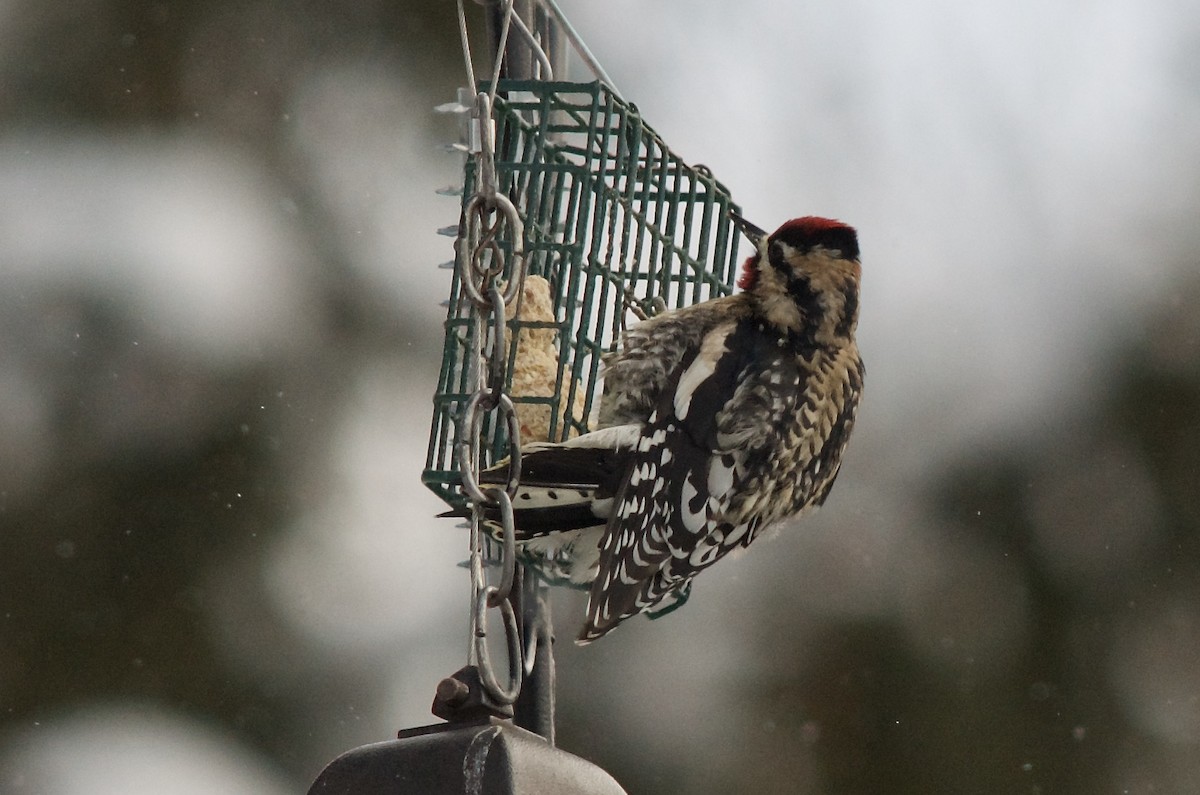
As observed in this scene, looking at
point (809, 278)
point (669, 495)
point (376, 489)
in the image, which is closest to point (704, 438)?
point (669, 495)

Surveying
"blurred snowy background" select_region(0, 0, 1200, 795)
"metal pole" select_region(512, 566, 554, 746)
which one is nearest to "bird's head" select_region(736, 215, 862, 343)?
"metal pole" select_region(512, 566, 554, 746)

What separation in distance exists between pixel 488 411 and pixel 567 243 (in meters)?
0.98

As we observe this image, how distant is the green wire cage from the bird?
0.11m

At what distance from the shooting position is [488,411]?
2.26m

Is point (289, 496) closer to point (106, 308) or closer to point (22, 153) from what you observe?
point (106, 308)

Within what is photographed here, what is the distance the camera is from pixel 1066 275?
30.6ft

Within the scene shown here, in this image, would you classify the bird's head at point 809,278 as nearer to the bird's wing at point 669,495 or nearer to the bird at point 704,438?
the bird at point 704,438

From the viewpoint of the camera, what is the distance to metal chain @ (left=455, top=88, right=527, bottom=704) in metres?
2.14

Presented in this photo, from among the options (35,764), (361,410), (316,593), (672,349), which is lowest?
(35,764)

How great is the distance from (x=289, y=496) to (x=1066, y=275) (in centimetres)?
423

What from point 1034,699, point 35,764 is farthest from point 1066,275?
point 35,764

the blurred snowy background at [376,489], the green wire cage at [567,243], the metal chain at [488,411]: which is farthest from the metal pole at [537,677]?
the blurred snowy background at [376,489]

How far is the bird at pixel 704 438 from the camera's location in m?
2.96

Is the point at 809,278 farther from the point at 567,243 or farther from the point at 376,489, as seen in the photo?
the point at 376,489
